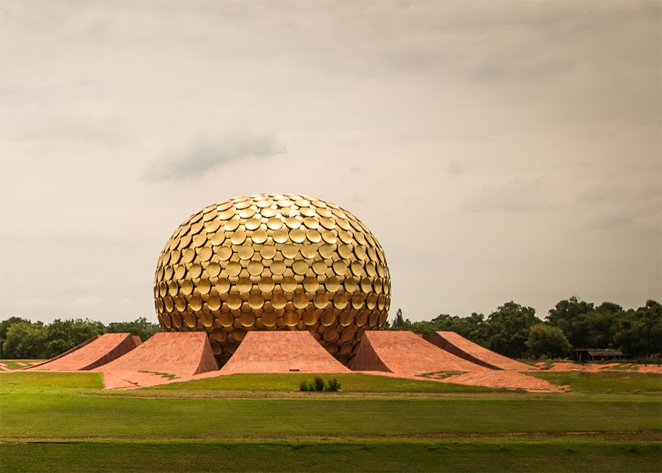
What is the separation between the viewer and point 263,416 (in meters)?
16.1

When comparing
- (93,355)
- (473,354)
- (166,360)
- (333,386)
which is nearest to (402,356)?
(473,354)

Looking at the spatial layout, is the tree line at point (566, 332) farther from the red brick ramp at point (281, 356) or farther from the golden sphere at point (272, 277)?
the red brick ramp at point (281, 356)

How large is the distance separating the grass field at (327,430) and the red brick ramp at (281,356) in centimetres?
557

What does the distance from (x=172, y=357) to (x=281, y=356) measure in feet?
14.5

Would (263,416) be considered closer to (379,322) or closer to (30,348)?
(379,322)

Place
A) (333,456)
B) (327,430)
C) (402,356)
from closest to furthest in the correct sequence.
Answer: (333,456) < (327,430) < (402,356)

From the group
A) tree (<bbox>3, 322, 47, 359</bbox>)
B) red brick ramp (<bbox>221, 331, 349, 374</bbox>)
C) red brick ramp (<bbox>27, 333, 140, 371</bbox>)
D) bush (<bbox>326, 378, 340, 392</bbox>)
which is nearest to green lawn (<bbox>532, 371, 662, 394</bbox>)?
bush (<bbox>326, 378, 340, 392</bbox>)

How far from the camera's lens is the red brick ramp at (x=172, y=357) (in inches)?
1120

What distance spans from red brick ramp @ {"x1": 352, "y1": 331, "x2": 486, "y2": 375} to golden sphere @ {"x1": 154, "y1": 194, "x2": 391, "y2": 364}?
2104mm

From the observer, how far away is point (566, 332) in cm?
6006

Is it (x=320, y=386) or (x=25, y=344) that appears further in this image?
(x=25, y=344)

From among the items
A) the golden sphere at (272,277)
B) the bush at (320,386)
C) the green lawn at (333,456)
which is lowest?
the green lawn at (333,456)

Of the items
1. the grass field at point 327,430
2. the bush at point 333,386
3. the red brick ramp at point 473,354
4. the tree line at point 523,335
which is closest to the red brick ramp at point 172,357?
the grass field at point 327,430

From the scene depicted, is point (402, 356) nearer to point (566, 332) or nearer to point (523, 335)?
point (523, 335)
